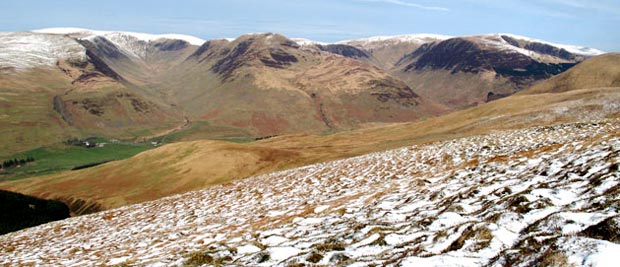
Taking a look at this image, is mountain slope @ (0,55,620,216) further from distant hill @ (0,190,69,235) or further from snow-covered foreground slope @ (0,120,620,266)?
snow-covered foreground slope @ (0,120,620,266)

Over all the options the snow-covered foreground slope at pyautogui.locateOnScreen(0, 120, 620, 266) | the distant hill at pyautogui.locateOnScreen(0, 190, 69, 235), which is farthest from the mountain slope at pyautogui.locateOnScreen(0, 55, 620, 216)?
the snow-covered foreground slope at pyautogui.locateOnScreen(0, 120, 620, 266)

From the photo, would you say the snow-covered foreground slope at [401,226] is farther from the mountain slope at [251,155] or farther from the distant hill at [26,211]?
the distant hill at [26,211]

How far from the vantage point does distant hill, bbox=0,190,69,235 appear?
10213 cm

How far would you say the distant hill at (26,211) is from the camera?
102 m

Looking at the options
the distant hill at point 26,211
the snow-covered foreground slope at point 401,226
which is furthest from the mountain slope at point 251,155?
the snow-covered foreground slope at point 401,226

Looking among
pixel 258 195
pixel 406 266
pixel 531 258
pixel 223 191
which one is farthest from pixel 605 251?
pixel 223 191

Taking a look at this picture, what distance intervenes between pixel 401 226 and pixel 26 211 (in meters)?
136

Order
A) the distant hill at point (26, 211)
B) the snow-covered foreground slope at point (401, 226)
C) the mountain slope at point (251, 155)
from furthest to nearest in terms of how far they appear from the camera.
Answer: the distant hill at point (26, 211)
the mountain slope at point (251, 155)
the snow-covered foreground slope at point (401, 226)

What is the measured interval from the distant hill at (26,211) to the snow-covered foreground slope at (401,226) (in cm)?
8932

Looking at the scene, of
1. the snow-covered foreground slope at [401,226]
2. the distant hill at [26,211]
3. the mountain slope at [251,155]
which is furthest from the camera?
the distant hill at [26,211]

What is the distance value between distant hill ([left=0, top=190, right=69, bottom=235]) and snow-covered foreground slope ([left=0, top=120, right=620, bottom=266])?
89.3m

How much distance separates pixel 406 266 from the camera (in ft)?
26.5

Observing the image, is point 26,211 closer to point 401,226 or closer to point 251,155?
point 251,155

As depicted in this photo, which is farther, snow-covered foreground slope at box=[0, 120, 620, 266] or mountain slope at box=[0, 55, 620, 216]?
mountain slope at box=[0, 55, 620, 216]
